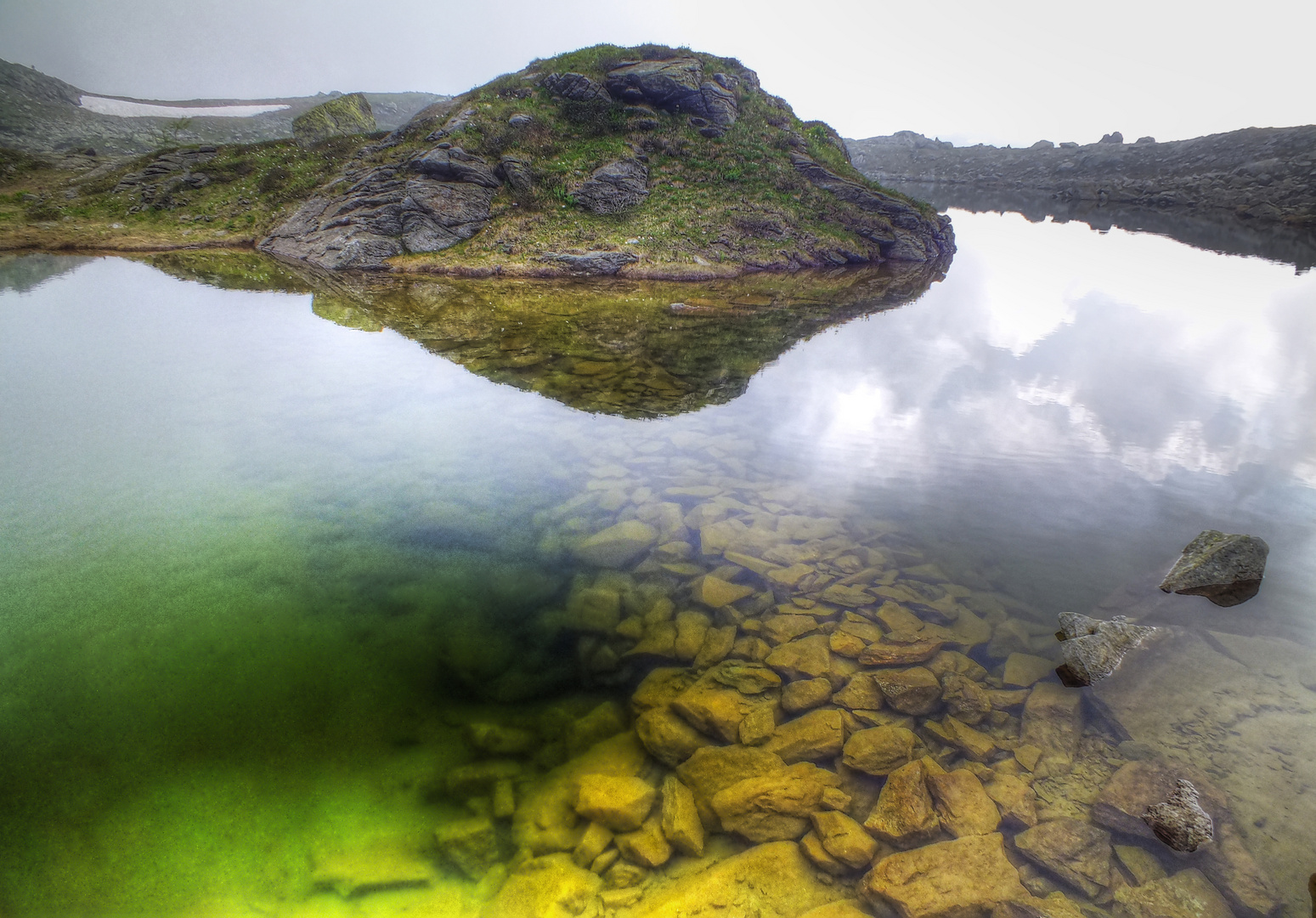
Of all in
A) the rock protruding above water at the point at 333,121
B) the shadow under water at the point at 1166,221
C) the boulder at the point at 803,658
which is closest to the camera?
the boulder at the point at 803,658

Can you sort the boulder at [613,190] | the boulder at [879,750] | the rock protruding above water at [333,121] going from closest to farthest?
1. the boulder at [879,750]
2. the boulder at [613,190]
3. the rock protruding above water at [333,121]

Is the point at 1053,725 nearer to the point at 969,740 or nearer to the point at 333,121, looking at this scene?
the point at 969,740

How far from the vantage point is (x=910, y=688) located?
5.06 metres

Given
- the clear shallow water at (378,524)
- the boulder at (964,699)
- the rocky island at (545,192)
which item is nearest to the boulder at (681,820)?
the clear shallow water at (378,524)

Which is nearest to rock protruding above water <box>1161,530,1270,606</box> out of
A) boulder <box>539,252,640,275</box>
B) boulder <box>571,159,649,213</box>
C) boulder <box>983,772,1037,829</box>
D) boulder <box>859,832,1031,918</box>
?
boulder <box>983,772,1037,829</box>

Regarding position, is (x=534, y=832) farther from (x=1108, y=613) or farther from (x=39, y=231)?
(x=39, y=231)

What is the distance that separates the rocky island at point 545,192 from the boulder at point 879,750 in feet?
79.4

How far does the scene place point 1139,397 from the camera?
38.7 ft

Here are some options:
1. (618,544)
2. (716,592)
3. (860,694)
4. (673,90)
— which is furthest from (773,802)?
(673,90)

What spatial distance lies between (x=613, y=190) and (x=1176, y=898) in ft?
105

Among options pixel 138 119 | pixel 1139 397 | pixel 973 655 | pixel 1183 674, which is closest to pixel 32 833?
pixel 973 655

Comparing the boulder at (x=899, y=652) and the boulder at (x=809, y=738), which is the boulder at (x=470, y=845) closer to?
the boulder at (x=809, y=738)

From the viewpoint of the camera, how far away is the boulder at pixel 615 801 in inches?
156

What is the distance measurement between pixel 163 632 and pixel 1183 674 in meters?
9.99
